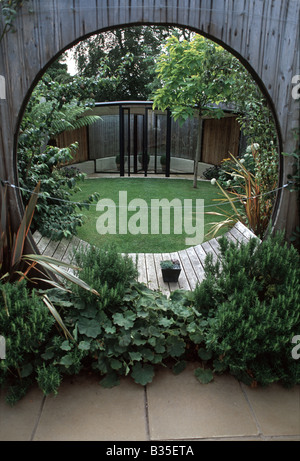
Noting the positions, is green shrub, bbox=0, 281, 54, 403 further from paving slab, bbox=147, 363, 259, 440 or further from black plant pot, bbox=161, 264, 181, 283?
black plant pot, bbox=161, 264, 181, 283

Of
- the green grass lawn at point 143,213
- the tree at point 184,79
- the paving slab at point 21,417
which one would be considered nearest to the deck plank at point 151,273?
the green grass lawn at point 143,213

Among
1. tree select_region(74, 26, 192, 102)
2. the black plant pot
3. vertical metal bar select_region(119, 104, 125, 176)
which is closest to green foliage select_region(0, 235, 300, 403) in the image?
the black plant pot

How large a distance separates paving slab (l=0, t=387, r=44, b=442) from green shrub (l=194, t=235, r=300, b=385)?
107 centimetres

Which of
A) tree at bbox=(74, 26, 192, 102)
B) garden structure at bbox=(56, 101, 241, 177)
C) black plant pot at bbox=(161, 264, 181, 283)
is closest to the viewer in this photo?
black plant pot at bbox=(161, 264, 181, 283)

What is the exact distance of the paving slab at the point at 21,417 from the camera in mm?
1831

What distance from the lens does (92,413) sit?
1974mm

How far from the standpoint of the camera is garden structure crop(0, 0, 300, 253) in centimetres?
223

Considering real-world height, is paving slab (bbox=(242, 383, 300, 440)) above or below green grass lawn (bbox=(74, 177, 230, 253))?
below

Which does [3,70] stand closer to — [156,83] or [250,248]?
[250,248]

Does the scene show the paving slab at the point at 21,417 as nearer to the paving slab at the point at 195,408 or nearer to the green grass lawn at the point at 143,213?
the paving slab at the point at 195,408

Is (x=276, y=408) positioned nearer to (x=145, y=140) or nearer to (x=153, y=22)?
(x=153, y=22)

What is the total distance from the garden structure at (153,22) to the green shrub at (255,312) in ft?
3.68

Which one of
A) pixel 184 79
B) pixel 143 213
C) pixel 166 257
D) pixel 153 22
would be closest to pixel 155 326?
pixel 166 257

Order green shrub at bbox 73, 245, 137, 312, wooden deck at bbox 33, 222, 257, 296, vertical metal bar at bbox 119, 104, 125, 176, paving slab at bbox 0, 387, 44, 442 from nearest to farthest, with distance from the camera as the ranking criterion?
paving slab at bbox 0, 387, 44, 442 < green shrub at bbox 73, 245, 137, 312 < wooden deck at bbox 33, 222, 257, 296 < vertical metal bar at bbox 119, 104, 125, 176
